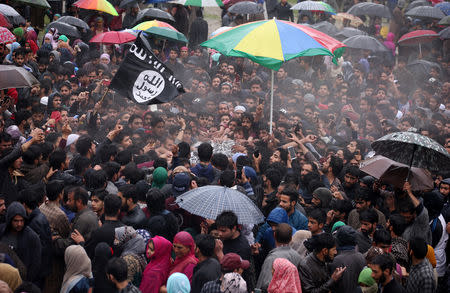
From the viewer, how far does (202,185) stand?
24.0 feet

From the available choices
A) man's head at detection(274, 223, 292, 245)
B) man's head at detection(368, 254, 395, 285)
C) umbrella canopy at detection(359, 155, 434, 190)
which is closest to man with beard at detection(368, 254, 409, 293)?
man's head at detection(368, 254, 395, 285)

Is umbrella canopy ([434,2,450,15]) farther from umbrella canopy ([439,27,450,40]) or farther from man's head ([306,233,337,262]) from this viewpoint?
man's head ([306,233,337,262])

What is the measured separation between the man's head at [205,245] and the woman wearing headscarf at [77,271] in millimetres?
1034

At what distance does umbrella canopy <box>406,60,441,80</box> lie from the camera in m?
15.6

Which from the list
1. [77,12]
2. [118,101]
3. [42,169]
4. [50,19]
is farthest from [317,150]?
[50,19]

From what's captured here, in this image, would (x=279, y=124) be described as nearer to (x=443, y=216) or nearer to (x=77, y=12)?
(x=443, y=216)

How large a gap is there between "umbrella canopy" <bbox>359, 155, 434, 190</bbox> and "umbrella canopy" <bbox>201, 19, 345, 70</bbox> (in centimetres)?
235

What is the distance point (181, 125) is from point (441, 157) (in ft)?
14.5

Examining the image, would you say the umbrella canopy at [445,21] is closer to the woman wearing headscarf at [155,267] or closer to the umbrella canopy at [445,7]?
the umbrella canopy at [445,7]

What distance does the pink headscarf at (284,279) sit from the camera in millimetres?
5109

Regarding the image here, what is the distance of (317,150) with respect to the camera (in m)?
10.1

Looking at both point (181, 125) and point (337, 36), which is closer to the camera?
point (181, 125)

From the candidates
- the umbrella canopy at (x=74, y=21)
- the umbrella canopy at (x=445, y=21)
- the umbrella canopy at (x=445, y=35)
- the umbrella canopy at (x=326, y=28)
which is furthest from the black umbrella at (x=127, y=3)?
the umbrella canopy at (x=445, y=21)

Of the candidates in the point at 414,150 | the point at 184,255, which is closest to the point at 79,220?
the point at 184,255
